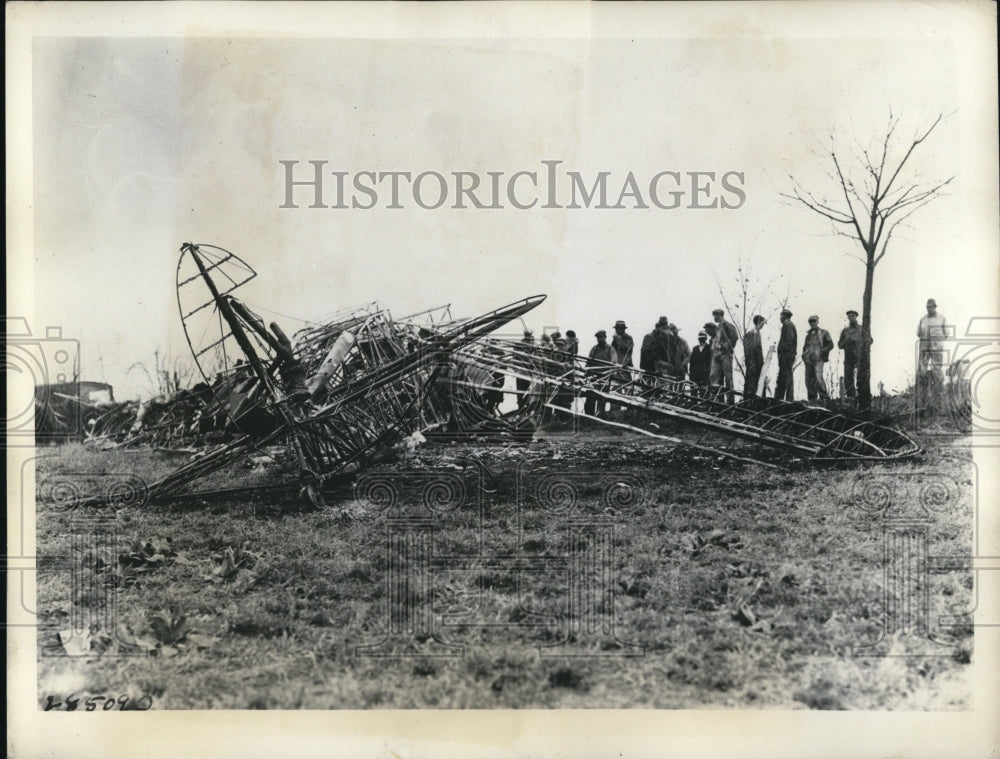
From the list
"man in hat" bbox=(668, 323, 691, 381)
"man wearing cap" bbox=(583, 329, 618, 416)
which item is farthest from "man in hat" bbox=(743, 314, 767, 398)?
"man wearing cap" bbox=(583, 329, 618, 416)

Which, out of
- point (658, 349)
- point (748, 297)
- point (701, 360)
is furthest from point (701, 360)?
point (748, 297)

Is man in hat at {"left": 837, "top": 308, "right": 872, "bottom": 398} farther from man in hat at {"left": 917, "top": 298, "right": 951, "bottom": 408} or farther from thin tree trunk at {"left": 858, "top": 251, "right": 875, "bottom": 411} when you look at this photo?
man in hat at {"left": 917, "top": 298, "right": 951, "bottom": 408}

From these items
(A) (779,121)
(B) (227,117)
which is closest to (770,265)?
(A) (779,121)

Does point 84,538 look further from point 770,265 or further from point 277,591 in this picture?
point 770,265

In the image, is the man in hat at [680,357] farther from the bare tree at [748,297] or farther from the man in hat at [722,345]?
the bare tree at [748,297]

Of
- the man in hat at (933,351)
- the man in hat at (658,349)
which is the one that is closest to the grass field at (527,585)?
the man in hat at (933,351)
